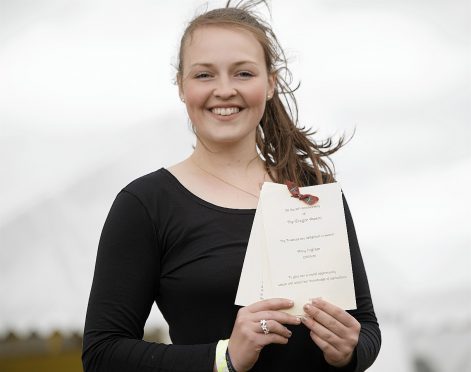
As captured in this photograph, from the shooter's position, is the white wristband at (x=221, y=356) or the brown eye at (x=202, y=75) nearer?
the white wristband at (x=221, y=356)

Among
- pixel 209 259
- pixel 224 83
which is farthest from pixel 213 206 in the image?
pixel 224 83

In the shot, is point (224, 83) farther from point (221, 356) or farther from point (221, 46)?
point (221, 356)

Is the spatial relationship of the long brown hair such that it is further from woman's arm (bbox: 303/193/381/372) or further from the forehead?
woman's arm (bbox: 303/193/381/372)

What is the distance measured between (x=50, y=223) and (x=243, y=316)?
2247 millimetres

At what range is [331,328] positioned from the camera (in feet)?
3.76

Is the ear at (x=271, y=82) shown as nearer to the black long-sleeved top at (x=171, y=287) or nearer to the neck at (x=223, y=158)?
the neck at (x=223, y=158)

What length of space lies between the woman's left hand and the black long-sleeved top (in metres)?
0.06

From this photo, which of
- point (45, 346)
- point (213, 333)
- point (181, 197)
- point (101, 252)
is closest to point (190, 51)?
point (181, 197)

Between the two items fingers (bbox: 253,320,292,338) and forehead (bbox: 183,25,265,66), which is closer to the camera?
fingers (bbox: 253,320,292,338)

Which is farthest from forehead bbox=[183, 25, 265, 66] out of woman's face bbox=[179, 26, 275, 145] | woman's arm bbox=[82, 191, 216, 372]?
woman's arm bbox=[82, 191, 216, 372]

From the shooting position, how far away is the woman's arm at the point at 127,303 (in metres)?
1.17

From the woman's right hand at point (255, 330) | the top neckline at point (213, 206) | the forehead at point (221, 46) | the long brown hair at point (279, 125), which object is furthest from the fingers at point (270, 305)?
the forehead at point (221, 46)

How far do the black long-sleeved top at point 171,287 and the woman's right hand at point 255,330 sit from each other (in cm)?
5

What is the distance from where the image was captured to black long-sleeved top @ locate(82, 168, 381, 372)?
46.7 inches
